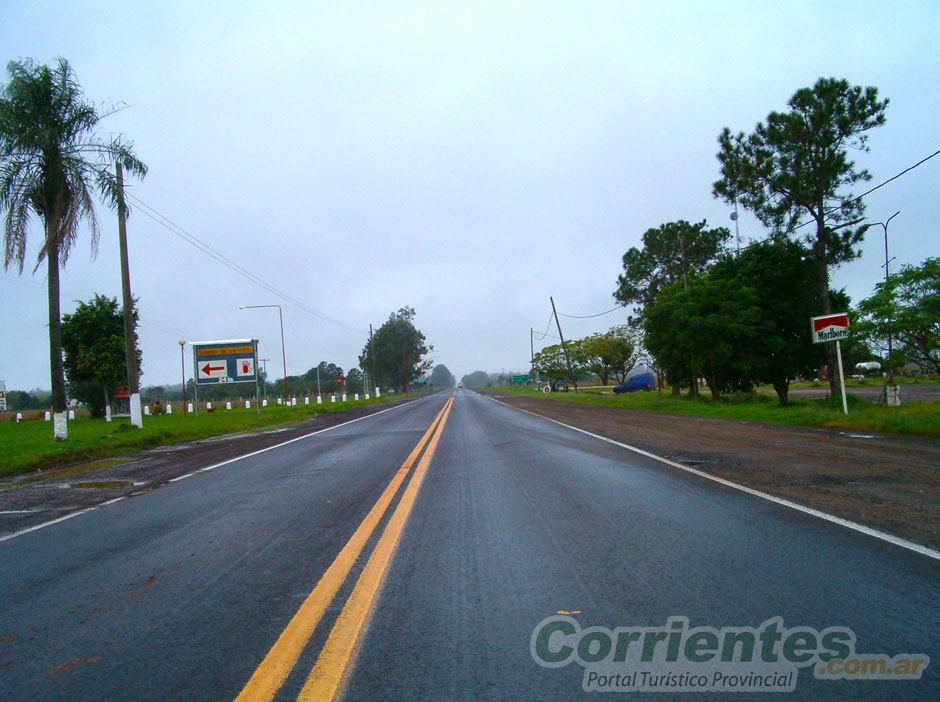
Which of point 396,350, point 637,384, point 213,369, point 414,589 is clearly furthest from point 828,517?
point 396,350

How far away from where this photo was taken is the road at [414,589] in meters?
3.45

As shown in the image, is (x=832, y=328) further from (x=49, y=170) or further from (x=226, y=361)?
(x=226, y=361)

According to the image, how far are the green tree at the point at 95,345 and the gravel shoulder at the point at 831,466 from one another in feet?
115

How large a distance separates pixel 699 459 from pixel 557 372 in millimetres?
74778

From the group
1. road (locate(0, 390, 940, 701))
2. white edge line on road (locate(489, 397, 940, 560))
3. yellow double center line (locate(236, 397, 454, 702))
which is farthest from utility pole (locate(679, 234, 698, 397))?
yellow double center line (locate(236, 397, 454, 702))

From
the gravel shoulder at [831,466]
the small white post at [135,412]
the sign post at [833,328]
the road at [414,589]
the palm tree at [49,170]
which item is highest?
the palm tree at [49,170]

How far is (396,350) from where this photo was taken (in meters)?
117

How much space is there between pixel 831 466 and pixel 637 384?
61.9m

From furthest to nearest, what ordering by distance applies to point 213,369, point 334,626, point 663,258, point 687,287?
point 663,258 < point 213,369 < point 687,287 < point 334,626

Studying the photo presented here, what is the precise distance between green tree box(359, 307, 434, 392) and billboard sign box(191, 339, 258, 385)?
2971 inches

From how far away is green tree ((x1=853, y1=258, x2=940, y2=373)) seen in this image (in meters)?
16.9

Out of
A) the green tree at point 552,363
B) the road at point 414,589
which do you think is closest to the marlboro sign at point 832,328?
the road at point 414,589

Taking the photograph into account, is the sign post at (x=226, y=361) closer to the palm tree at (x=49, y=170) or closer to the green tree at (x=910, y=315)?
the palm tree at (x=49, y=170)

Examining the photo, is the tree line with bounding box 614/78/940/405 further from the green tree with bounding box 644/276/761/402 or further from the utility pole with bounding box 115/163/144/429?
the utility pole with bounding box 115/163/144/429
